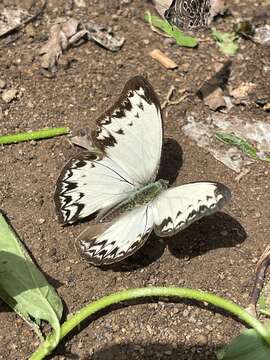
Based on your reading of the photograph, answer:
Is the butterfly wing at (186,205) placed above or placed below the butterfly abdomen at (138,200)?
above

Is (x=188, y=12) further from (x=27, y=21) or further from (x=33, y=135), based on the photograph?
(x=27, y=21)

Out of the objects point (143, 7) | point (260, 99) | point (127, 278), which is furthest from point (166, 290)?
point (143, 7)

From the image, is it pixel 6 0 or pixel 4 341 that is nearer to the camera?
pixel 4 341

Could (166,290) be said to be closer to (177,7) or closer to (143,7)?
(177,7)

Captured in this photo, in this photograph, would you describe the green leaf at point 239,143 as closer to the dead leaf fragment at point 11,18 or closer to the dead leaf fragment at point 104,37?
the dead leaf fragment at point 104,37

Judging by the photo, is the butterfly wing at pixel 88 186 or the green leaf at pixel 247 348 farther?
the butterfly wing at pixel 88 186

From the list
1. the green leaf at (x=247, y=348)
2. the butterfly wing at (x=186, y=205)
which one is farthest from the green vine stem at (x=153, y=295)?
the butterfly wing at (x=186, y=205)

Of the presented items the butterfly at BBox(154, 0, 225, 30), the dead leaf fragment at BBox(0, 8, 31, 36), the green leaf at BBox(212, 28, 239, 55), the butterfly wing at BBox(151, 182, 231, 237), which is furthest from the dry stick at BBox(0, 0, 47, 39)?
the butterfly wing at BBox(151, 182, 231, 237)
